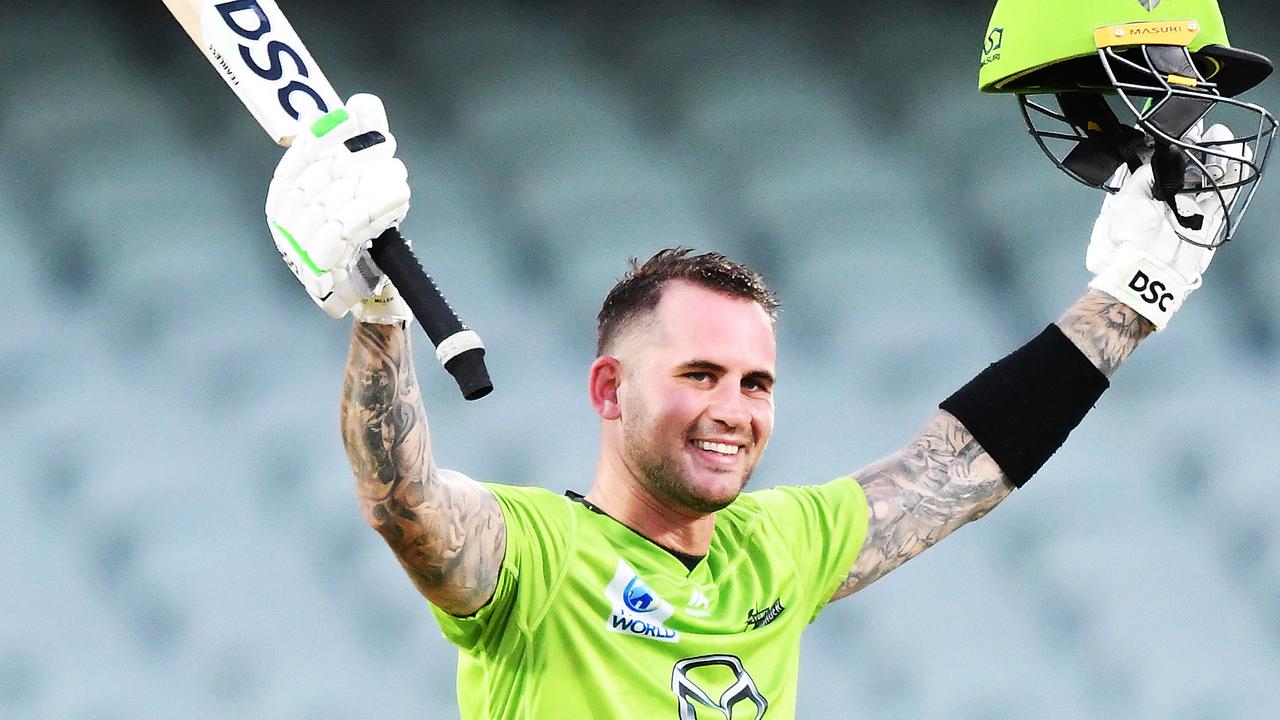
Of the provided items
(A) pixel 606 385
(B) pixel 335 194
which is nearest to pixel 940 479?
(A) pixel 606 385

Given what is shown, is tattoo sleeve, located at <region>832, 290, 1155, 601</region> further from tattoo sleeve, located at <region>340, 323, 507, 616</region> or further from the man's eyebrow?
tattoo sleeve, located at <region>340, 323, 507, 616</region>

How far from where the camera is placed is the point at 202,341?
3.26 m

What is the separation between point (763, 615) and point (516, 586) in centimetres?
39

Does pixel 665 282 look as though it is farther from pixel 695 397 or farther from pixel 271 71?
pixel 271 71

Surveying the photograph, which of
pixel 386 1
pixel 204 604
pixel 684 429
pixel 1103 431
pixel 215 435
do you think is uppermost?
Result: pixel 386 1

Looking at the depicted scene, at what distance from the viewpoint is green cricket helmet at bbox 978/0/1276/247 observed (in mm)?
2285

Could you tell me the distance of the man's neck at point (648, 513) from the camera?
222 centimetres

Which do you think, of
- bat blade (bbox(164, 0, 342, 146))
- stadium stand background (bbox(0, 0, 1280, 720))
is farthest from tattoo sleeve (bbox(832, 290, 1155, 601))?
bat blade (bbox(164, 0, 342, 146))

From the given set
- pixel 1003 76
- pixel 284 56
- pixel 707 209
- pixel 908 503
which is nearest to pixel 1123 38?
pixel 1003 76

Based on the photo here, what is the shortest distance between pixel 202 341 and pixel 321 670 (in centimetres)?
66

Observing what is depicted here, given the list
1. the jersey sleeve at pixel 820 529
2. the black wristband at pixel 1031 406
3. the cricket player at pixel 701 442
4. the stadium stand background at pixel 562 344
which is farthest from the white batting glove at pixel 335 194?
the stadium stand background at pixel 562 344

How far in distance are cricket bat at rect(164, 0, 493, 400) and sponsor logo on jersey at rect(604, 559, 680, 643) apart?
1.81ft

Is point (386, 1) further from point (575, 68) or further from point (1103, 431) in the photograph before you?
point (1103, 431)

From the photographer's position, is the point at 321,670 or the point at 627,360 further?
the point at 321,670
